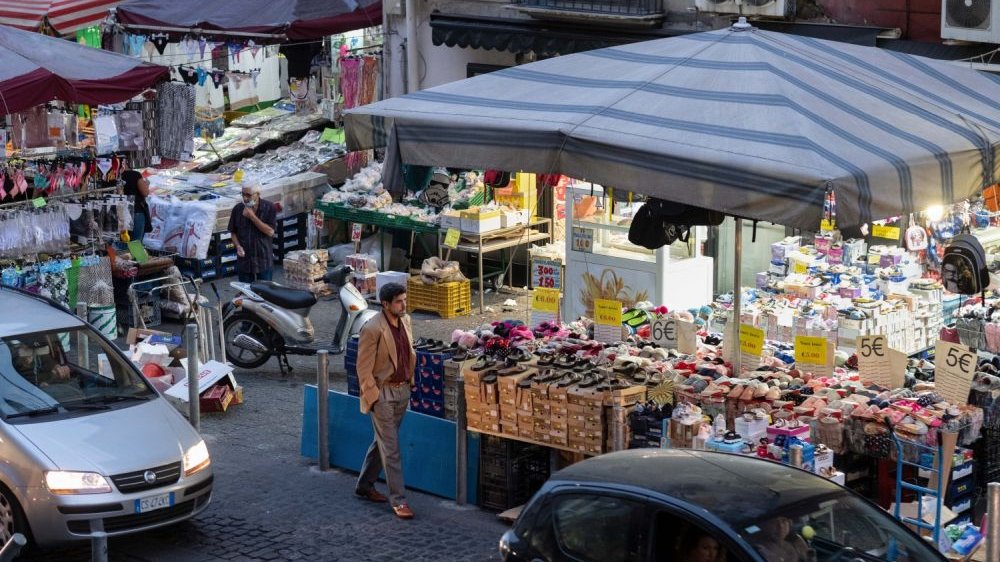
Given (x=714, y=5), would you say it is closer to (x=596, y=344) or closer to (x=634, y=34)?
(x=634, y=34)

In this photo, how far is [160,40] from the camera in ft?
77.6

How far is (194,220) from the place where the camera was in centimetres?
1858

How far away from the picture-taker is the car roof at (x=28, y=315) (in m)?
11.0

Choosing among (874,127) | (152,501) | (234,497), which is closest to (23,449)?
(152,501)

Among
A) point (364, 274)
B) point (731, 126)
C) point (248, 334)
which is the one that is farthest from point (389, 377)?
point (364, 274)

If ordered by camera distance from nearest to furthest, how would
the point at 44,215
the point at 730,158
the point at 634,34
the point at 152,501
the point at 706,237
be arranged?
1. the point at 730,158
2. the point at 152,501
3. the point at 44,215
4. the point at 706,237
5. the point at 634,34

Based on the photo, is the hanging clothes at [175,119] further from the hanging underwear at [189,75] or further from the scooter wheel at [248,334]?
the scooter wheel at [248,334]

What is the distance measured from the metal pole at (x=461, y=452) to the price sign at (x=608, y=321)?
5.43ft

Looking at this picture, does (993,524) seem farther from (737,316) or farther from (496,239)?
(496,239)

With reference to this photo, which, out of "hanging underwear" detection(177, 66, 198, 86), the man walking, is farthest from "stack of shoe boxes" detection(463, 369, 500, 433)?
"hanging underwear" detection(177, 66, 198, 86)

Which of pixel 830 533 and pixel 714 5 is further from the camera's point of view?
pixel 714 5

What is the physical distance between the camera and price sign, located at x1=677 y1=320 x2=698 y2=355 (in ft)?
39.0

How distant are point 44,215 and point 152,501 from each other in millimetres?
6376

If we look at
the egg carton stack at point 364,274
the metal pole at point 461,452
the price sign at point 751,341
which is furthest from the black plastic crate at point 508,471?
the egg carton stack at point 364,274
